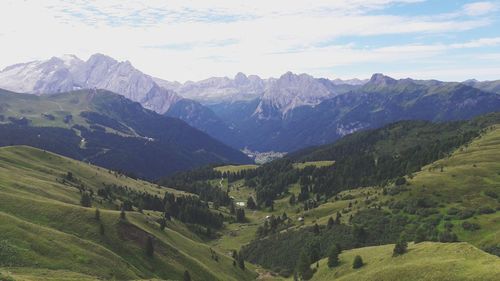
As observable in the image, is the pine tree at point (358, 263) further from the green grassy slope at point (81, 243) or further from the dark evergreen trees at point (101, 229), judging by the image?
the dark evergreen trees at point (101, 229)

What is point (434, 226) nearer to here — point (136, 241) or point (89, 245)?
point (136, 241)

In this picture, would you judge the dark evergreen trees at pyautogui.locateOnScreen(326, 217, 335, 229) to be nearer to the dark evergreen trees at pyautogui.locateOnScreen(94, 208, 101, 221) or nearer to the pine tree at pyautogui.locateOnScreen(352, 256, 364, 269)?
the pine tree at pyautogui.locateOnScreen(352, 256, 364, 269)

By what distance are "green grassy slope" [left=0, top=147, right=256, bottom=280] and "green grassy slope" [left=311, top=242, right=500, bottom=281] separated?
42.6m

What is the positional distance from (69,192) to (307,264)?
296 feet

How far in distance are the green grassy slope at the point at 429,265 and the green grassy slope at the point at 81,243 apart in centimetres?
4263

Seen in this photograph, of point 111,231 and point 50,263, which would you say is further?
point 111,231

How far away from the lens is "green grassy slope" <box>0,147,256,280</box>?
83562 mm

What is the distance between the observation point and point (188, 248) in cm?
14412

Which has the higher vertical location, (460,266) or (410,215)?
(460,266)

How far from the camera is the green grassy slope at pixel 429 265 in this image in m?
67.9

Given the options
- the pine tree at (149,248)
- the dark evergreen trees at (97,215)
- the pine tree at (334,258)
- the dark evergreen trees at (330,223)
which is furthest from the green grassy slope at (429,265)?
the dark evergreen trees at (330,223)

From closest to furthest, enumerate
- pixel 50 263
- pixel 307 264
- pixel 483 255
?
pixel 483 255, pixel 50 263, pixel 307 264

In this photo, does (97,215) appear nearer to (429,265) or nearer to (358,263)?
(358,263)

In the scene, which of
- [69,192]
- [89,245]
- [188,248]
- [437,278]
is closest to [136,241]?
[89,245]
